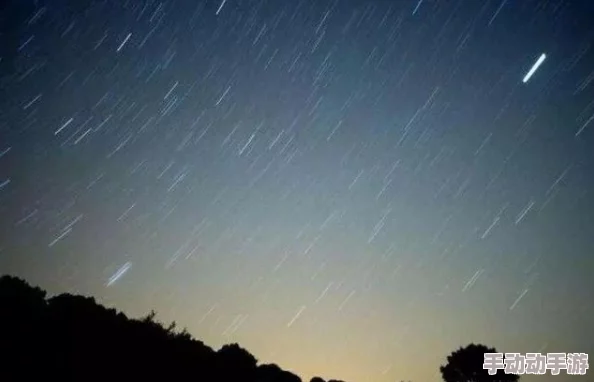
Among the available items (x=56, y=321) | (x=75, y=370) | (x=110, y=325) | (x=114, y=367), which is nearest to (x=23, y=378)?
(x=75, y=370)

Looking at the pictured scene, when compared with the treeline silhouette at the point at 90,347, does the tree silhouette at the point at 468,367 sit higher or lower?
higher

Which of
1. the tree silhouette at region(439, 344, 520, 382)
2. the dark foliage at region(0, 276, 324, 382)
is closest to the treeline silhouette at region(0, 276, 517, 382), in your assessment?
the dark foliage at region(0, 276, 324, 382)

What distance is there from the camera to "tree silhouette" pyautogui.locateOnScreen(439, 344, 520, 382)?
1850 inches

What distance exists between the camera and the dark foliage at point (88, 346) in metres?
18.5

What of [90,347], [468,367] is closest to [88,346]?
[90,347]

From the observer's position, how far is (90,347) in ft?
69.2

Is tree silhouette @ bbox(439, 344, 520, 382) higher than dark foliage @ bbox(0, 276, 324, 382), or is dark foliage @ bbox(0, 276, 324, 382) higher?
tree silhouette @ bbox(439, 344, 520, 382)

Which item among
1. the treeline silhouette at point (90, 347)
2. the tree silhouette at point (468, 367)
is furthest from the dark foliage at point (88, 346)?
the tree silhouette at point (468, 367)

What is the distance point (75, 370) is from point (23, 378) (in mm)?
2165

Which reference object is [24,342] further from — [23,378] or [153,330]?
[153,330]

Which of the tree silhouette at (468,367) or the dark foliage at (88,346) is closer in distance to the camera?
the dark foliage at (88,346)

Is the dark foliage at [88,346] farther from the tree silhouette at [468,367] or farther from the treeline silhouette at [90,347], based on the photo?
the tree silhouette at [468,367]

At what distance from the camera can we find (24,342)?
19.4 meters

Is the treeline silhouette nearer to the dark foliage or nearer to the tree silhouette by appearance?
the dark foliage
